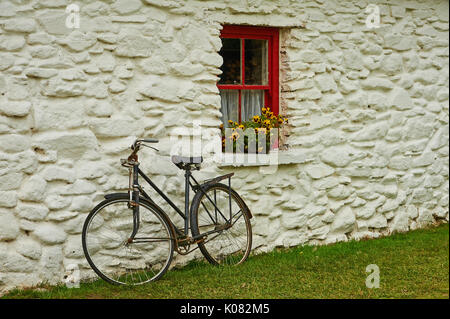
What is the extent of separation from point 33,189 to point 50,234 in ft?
1.36

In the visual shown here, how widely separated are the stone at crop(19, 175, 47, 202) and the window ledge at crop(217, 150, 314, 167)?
1787 millimetres

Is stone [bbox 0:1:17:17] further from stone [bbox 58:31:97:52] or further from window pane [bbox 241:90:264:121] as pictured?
window pane [bbox 241:90:264:121]

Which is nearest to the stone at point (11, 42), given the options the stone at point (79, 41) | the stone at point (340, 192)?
the stone at point (79, 41)

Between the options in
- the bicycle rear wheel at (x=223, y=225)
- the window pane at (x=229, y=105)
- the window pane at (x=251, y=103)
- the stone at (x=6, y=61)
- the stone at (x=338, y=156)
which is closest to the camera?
the stone at (x=6, y=61)

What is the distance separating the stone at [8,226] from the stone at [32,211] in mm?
80

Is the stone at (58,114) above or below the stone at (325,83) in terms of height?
below

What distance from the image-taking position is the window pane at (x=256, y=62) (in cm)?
678

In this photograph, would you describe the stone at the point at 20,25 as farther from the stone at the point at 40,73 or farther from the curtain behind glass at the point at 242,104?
the curtain behind glass at the point at 242,104

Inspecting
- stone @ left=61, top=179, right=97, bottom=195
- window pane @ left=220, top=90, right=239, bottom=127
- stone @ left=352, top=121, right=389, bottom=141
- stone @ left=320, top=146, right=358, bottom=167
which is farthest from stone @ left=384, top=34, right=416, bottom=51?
stone @ left=61, top=179, right=97, bottom=195

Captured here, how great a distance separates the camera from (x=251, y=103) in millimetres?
6887

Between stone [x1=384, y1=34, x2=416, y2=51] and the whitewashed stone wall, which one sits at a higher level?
stone [x1=384, y1=34, x2=416, y2=51]

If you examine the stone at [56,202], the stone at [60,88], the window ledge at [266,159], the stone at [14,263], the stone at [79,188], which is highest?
the stone at [60,88]

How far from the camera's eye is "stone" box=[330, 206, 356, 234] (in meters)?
7.16

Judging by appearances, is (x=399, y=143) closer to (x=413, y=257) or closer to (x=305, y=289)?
(x=413, y=257)
